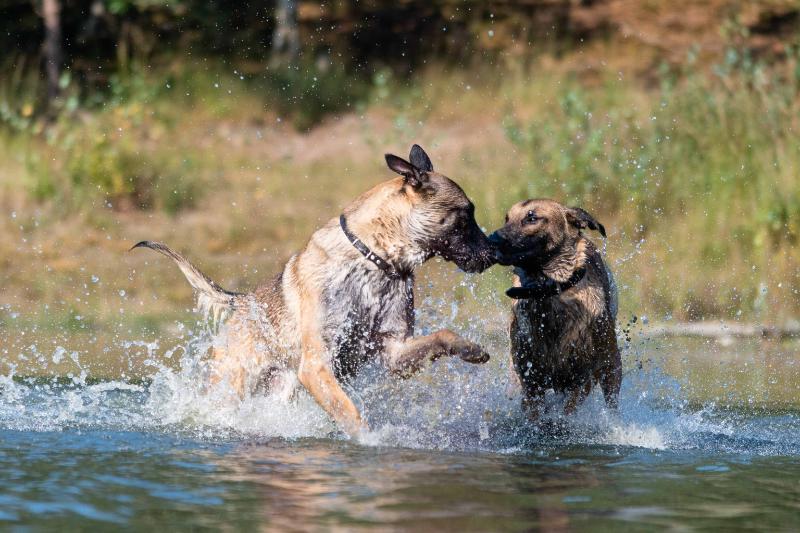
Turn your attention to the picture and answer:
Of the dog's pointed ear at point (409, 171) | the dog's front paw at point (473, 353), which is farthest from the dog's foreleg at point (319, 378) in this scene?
the dog's pointed ear at point (409, 171)

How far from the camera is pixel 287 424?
7508 mm

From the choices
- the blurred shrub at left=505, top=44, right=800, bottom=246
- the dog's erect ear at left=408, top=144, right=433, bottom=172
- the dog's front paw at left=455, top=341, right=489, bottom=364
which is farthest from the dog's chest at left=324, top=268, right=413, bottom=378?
the blurred shrub at left=505, top=44, right=800, bottom=246

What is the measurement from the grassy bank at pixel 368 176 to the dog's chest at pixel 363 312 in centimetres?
387

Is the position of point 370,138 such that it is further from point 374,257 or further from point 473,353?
point 473,353

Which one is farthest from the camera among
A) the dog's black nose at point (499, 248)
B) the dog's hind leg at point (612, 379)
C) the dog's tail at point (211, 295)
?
the dog's tail at point (211, 295)

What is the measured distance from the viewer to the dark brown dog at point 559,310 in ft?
25.0

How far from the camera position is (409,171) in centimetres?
726

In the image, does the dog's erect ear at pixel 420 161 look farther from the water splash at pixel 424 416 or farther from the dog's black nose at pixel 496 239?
the water splash at pixel 424 416

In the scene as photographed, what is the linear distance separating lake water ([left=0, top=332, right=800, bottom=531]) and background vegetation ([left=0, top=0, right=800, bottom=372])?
3.35 m

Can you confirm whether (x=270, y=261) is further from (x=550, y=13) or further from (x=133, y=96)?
(x=550, y=13)

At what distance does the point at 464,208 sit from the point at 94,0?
52.4 feet

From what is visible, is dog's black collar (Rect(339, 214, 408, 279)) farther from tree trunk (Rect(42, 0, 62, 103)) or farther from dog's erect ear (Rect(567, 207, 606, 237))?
tree trunk (Rect(42, 0, 62, 103))

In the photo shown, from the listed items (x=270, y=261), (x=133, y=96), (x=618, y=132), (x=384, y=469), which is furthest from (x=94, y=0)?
(x=384, y=469)

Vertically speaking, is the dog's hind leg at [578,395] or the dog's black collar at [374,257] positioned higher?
the dog's black collar at [374,257]
